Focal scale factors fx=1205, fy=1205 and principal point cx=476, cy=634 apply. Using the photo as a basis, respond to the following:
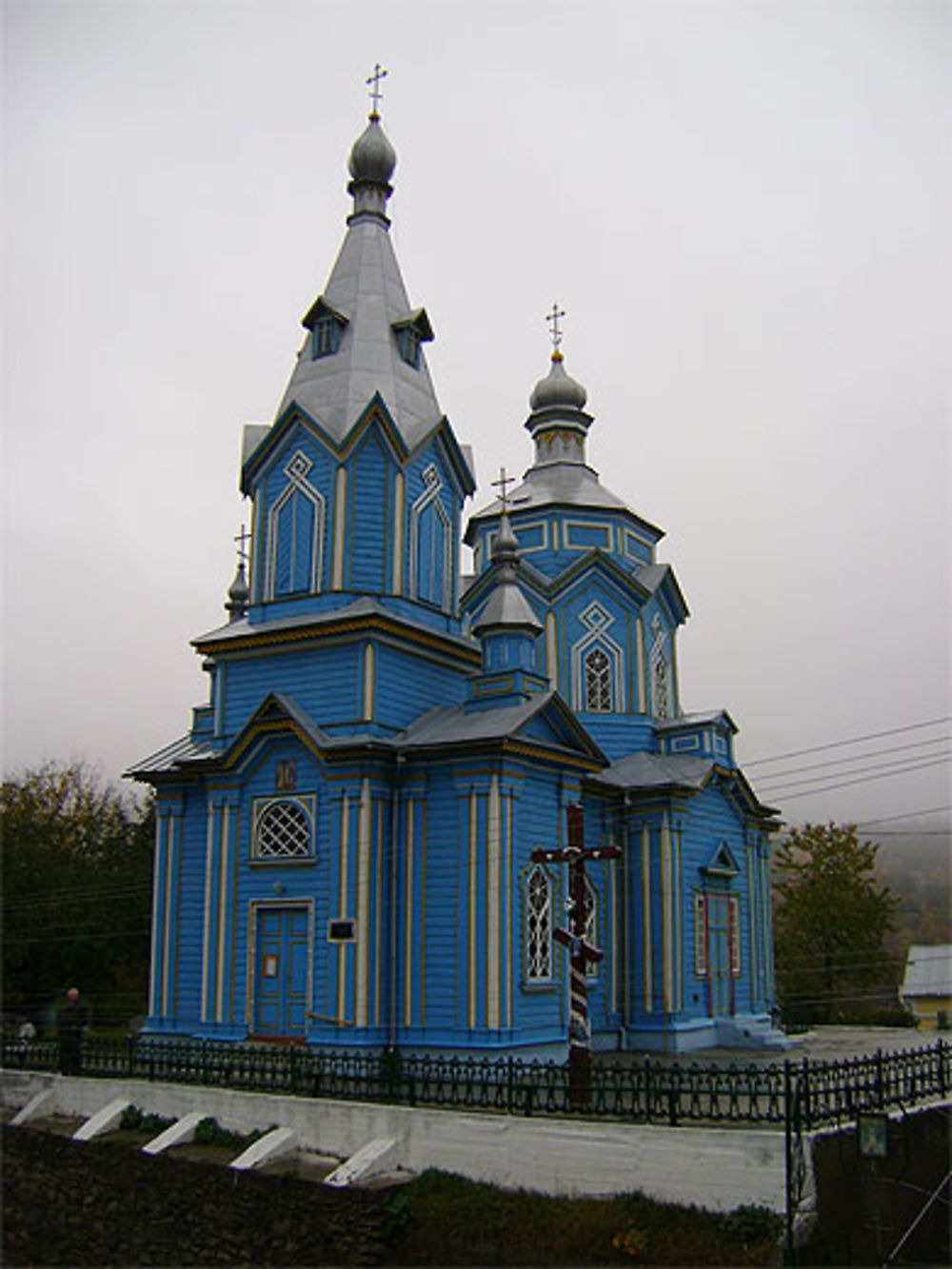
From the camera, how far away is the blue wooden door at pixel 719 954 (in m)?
23.8

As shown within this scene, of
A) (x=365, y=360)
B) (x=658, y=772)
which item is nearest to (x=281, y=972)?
(x=658, y=772)

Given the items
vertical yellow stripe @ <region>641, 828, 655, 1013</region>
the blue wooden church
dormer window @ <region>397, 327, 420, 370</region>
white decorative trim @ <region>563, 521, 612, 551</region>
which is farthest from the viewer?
white decorative trim @ <region>563, 521, 612, 551</region>

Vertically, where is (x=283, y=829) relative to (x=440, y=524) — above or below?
below

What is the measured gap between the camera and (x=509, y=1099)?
43.6 feet

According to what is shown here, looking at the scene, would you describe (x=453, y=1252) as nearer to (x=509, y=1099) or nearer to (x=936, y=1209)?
(x=509, y=1099)

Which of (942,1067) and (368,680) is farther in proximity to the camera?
(368,680)

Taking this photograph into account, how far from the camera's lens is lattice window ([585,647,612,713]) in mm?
25016

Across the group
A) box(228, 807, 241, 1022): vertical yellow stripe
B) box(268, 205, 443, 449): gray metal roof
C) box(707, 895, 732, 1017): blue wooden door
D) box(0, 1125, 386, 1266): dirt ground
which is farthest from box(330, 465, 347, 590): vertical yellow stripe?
box(707, 895, 732, 1017): blue wooden door

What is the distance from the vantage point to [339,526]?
65.0 feet

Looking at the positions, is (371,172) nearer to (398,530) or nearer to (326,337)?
(326,337)

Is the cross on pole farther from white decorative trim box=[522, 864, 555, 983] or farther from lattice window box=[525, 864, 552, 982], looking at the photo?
lattice window box=[525, 864, 552, 982]

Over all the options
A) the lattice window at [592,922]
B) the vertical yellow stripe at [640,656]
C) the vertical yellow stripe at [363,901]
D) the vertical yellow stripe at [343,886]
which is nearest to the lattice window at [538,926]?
the vertical yellow stripe at [363,901]

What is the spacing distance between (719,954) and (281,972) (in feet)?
32.5

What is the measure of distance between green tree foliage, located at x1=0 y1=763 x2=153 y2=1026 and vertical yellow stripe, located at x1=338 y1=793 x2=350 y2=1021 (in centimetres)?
1656
